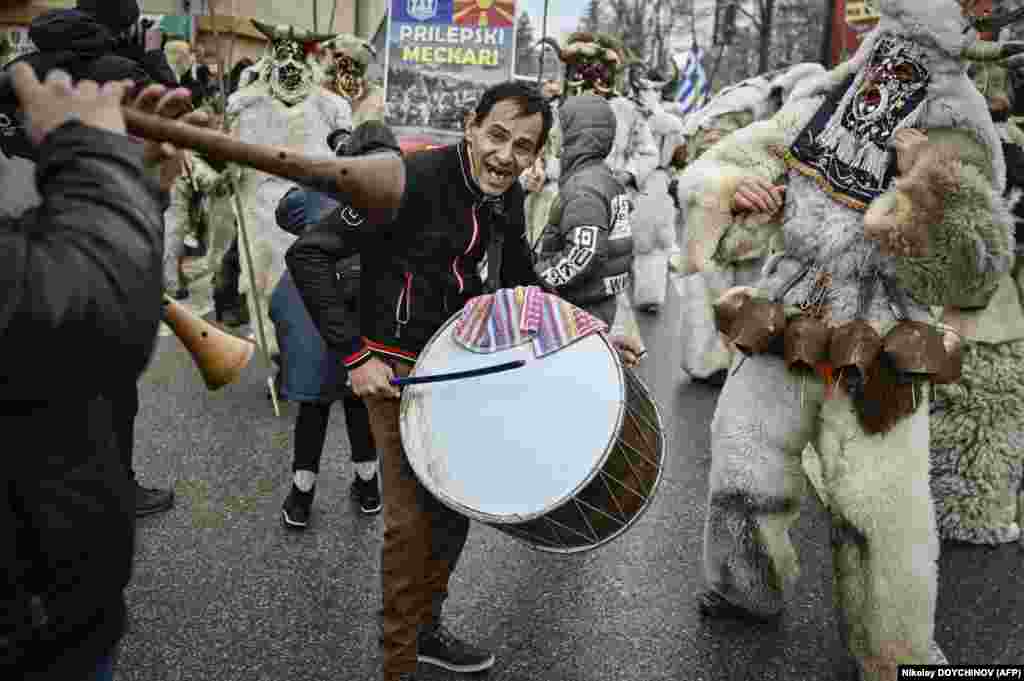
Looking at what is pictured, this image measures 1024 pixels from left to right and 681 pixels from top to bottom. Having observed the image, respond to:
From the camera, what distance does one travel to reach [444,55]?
30.9 ft

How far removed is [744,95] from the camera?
5.43m

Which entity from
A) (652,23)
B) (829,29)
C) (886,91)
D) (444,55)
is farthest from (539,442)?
(652,23)

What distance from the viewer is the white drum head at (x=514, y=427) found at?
236 cm

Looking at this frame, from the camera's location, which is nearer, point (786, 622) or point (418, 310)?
point (418, 310)

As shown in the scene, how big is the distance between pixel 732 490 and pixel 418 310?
1.20 metres

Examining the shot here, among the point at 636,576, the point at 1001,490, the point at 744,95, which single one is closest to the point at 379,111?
the point at 744,95

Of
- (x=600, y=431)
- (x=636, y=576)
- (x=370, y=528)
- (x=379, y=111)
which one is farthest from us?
(x=379, y=111)

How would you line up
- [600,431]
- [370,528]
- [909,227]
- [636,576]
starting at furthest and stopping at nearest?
[370,528]
[636,576]
[909,227]
[600,431]

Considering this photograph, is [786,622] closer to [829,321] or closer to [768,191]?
[829,321]

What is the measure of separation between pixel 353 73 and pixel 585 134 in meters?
2.73

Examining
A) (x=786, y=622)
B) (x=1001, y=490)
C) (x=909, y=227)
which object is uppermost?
(x=909, y=227)

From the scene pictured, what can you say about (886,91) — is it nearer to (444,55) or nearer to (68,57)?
(68,57)

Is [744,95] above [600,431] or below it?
above

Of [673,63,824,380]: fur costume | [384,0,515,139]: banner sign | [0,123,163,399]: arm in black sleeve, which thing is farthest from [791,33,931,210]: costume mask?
[384,0,515,139]: banner sign
